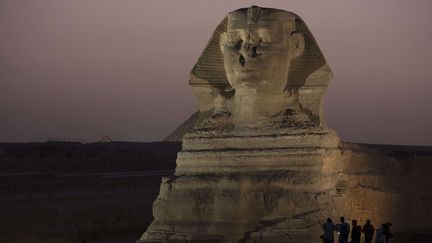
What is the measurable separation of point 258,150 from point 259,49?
1936 millimetres

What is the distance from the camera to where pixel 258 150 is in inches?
760

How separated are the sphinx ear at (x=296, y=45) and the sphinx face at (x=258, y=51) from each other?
0.64ft

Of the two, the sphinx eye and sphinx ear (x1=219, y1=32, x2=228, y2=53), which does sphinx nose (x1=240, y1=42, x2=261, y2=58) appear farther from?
sphinx ear (x1=219, y1=32, x2=228, y2=53)

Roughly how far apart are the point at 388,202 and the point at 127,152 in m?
29.9

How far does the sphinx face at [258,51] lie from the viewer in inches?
766

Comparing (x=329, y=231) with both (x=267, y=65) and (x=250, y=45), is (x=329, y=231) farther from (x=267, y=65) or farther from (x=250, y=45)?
(x=250, y=45)

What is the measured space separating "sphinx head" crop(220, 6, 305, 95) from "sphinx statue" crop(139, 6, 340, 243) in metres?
0.02

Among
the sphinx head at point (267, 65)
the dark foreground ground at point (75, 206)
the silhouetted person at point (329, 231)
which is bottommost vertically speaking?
the dark foreground ground at point (75, 206)

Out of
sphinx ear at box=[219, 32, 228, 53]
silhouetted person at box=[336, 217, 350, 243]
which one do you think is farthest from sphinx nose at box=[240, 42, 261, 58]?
silhouetted person at box=[336, 217, 350, 243]

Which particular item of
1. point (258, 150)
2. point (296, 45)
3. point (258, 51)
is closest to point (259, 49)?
point (258, 51)

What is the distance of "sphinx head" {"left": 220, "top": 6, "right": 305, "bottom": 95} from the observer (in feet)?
63.9

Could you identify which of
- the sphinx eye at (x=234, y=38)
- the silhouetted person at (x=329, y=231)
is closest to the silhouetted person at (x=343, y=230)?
the silhouetted person at (x=329, y=231)

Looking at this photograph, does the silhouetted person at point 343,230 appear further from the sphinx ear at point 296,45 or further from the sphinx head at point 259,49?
the sphinx ear at point 296,45

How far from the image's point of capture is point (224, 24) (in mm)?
20547
